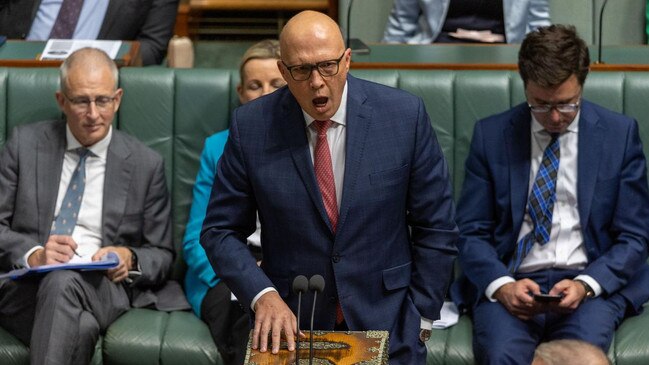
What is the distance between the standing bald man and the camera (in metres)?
2.73

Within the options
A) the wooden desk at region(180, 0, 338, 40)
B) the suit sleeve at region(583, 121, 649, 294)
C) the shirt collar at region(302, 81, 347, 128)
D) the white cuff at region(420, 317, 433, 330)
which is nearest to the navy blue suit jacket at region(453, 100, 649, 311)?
the suit sleeve at region(583, 121, 649, 294)

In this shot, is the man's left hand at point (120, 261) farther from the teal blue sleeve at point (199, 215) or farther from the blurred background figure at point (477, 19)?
the blurred background figure at point (477, 19)

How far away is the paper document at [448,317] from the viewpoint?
352 cm

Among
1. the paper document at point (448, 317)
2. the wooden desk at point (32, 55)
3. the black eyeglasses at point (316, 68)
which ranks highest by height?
the black eyeglasses at point (316, 68)

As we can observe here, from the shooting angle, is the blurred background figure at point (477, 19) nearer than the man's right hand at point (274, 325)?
No

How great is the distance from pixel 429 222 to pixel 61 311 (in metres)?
1.15

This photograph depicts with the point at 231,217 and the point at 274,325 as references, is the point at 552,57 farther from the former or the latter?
the point at 274,325

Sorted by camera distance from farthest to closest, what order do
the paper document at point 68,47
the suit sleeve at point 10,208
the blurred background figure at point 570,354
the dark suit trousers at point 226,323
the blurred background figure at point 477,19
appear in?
the blurred background figure at point 477,19
the paper document at point 68,47
the suit sleeve at point 10,208
the dark suit trousers at point 226,323
the blurred background figure at point 570,354

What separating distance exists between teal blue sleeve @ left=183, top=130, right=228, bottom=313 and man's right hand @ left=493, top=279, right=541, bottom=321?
906 mm

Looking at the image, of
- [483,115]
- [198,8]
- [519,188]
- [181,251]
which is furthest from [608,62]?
[198,8]

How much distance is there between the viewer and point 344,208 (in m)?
2.72

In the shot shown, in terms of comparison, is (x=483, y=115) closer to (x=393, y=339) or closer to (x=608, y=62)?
(x=608, y=62)

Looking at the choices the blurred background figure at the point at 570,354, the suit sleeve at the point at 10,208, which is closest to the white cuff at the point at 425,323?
the blurred background figure at the point at 570,354

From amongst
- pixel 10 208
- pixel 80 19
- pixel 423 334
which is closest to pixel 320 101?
pixel 423 334
